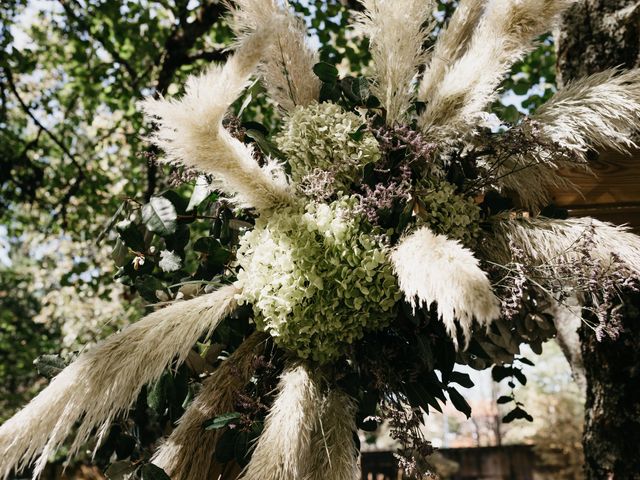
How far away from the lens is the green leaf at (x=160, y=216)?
3.71ft

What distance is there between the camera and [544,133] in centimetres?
100

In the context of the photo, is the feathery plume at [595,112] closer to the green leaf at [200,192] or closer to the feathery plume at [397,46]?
the feathery plume at [397,46]

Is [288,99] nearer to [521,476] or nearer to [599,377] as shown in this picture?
[599,377]

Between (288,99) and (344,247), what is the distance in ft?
1.09

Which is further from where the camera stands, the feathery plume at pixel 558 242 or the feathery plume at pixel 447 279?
the feathery plume at pixel 558 242

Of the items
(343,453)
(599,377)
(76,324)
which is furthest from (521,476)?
(343,453)

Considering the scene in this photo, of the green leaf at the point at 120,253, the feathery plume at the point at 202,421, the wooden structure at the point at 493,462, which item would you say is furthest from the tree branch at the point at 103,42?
the wooden structure at the point at 493,462

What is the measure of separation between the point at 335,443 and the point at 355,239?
33cm

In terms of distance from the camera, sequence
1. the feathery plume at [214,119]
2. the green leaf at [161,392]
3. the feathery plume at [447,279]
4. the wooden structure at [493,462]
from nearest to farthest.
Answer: the feathery plume at [447,279]
the feathery plume at [214,119]
the green leaf at [161,392]
the wooden structure at [493,462]

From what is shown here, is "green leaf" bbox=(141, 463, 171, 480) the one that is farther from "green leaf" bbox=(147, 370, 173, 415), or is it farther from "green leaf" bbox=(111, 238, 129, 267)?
"green leaf" bbox=(111, 238, 129, 267)

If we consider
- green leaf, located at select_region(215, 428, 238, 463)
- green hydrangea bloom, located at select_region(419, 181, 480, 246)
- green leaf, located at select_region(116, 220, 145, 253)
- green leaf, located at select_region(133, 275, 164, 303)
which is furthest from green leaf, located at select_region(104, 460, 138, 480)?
green hydrangea bloom, located at select_region(419, 181, 480, 246)

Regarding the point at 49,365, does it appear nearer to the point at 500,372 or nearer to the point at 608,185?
the point at 500,372

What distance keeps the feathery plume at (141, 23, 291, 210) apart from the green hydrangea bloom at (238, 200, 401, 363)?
0.11m

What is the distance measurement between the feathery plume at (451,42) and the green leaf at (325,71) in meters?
0.16
